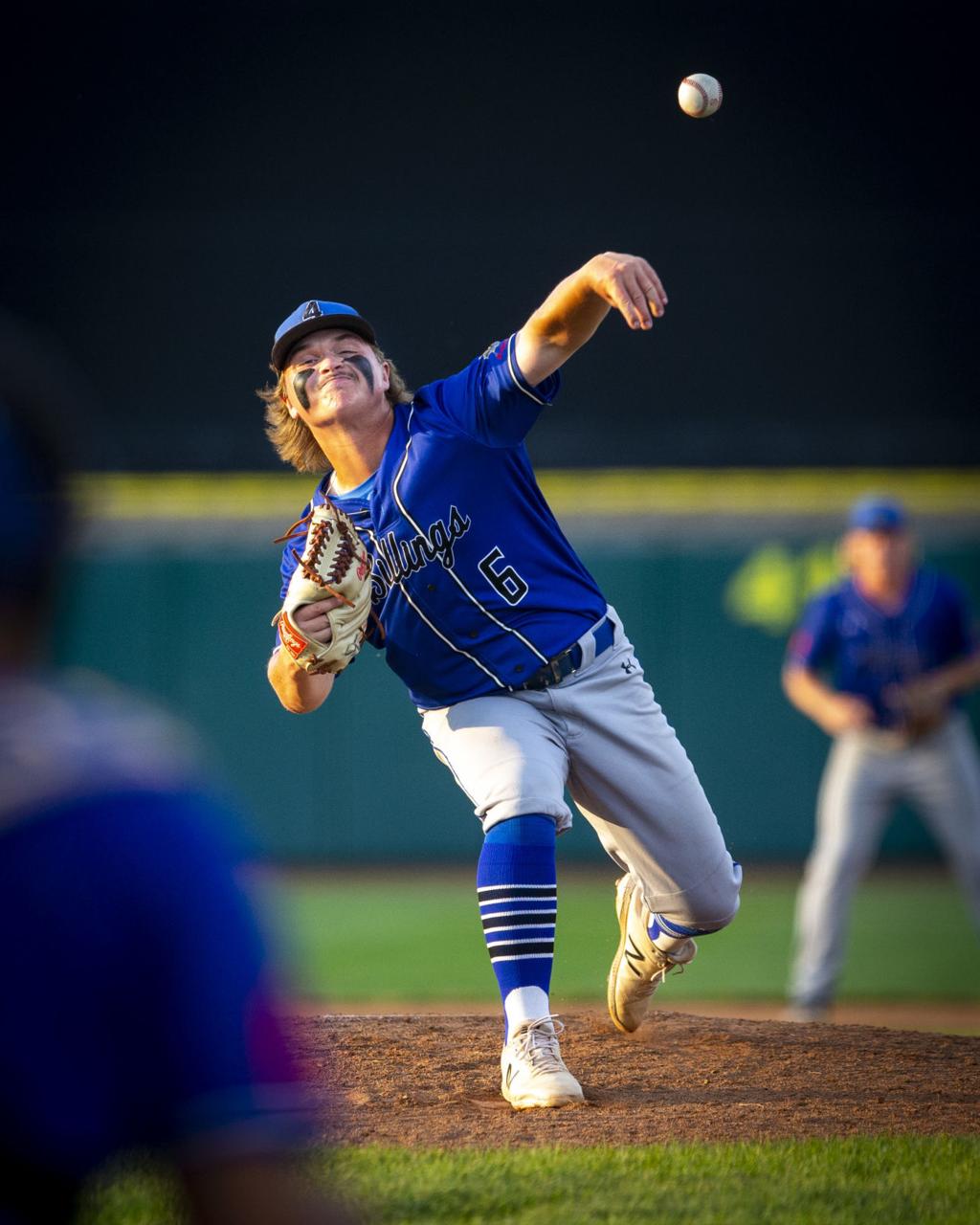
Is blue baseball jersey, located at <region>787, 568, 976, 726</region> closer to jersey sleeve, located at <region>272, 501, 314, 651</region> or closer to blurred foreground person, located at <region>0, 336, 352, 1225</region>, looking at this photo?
jersey sleeve, located at <region>272, 501, 314, 651</region>

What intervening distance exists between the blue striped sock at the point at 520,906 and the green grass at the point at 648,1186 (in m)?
0.45

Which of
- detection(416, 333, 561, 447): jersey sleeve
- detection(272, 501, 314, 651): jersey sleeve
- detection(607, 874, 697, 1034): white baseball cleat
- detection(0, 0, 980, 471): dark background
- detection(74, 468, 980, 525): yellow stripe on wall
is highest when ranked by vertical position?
detection(0, 0, 980, 471): dark background

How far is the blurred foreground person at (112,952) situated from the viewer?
92 centimetres

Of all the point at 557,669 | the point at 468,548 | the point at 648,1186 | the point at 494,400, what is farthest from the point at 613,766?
the point at 648,1186

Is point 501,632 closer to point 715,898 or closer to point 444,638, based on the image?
point 444,638

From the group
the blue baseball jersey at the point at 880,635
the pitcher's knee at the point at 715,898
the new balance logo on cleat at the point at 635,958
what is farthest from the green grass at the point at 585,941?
the pitcher's knee at the point at 715,898

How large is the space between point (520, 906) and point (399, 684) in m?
7.04

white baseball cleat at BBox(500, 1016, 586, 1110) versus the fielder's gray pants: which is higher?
the fielder's gray pants

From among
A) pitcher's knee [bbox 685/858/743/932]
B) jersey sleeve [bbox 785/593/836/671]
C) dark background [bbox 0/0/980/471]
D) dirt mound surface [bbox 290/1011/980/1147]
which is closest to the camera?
dirt mound surface [bbox 290/1011/980/1147]

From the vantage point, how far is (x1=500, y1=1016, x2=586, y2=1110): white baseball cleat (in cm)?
329

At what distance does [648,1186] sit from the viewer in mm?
2668

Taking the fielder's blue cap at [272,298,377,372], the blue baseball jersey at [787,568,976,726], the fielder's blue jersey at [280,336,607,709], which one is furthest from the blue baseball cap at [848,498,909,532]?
the fielder's blue cap at [272,298,377,372]

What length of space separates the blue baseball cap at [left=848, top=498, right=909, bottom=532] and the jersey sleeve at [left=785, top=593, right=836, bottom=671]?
0.99 ft

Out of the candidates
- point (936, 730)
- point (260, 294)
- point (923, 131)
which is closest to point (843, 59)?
point (923, 131)
